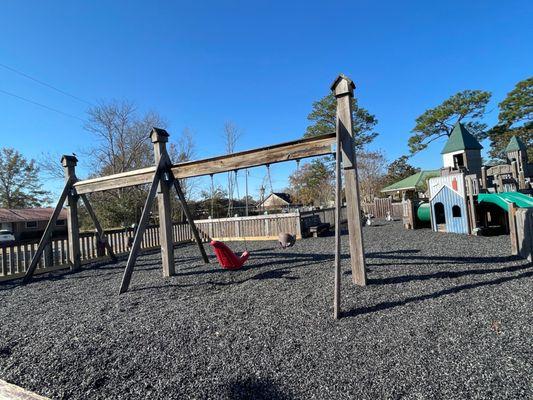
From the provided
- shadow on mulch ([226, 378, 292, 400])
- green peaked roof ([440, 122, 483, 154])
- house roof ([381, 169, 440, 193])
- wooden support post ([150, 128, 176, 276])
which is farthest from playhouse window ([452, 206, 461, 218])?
house roof ([381, 169, 440, 193])

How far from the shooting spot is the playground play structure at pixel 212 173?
4.34 meters

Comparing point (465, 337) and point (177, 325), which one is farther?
point (177, 325)

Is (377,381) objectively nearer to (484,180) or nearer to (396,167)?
(484,180)

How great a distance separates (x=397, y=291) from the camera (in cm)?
397

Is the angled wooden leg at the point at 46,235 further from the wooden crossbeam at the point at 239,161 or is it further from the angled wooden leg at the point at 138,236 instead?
the angled wooden leg at the point at 138,236

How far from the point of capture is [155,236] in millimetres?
11914

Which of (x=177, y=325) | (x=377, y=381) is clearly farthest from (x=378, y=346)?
(x=177, y=325)

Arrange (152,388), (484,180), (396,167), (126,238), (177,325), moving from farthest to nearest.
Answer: (396,167), (484,180), (126,238), (177,325), (152,388)

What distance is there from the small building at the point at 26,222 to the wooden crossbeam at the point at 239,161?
30871 mm

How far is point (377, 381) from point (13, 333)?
4.24 metres

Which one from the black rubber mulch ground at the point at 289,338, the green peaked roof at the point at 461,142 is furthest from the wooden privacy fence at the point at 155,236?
the green peaked roof at the point at 461,142

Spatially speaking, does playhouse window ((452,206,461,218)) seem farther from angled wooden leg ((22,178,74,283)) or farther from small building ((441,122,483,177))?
angled wooden leg ((22,178,74,283))

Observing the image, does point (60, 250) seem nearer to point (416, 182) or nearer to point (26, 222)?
point (416, 182)

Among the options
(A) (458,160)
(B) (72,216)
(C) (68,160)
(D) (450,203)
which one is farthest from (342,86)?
(A) (458,160)
